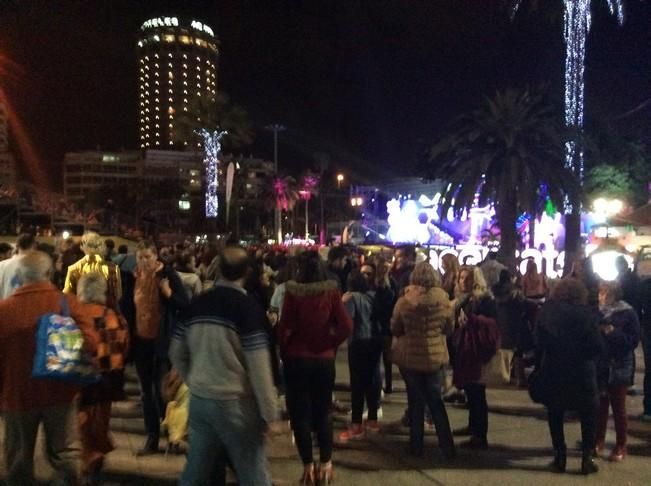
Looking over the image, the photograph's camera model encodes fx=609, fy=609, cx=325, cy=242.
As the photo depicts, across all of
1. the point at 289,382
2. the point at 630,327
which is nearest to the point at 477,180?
the point at 630,327

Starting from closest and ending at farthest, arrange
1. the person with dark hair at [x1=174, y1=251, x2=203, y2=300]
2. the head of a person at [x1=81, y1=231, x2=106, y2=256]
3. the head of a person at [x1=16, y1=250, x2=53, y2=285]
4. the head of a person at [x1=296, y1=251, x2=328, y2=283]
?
the head of a person at [x1=16, y1=250, x2=53, y2=285] < the head of a person at [x1=296, y1=251, x2=328, y2=283] < the person with dark hair at [x1=174, y1=251, x2=203, y2=300] < the head of a person at [x1=81, y1=231, x2=106, y2=256]

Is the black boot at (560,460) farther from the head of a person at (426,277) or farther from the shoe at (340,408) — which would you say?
the shoe at (340,408)

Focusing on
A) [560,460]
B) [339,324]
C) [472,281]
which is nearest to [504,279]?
[472,281]

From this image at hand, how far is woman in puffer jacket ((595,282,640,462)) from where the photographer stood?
5480 mm

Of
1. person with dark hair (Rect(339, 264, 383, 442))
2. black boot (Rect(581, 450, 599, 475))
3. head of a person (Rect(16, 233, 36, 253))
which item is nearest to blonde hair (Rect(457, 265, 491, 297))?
person with dark hair (Rect(339, 264, 383, 442))

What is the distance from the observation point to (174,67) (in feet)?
579

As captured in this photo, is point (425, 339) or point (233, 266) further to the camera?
point (425, 339)

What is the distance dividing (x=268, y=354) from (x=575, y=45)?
86.7 feet

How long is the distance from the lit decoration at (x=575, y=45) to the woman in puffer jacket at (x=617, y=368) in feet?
68.9

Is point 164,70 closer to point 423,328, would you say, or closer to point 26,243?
point 26,243

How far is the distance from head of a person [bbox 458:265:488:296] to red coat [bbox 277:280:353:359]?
1755mm

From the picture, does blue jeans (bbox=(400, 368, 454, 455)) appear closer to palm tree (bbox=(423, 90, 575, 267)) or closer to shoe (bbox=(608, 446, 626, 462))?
shoe (bbox=(608, 446, 626, 462))

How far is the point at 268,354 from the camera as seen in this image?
10.9ft

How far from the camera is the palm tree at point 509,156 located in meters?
18.9
